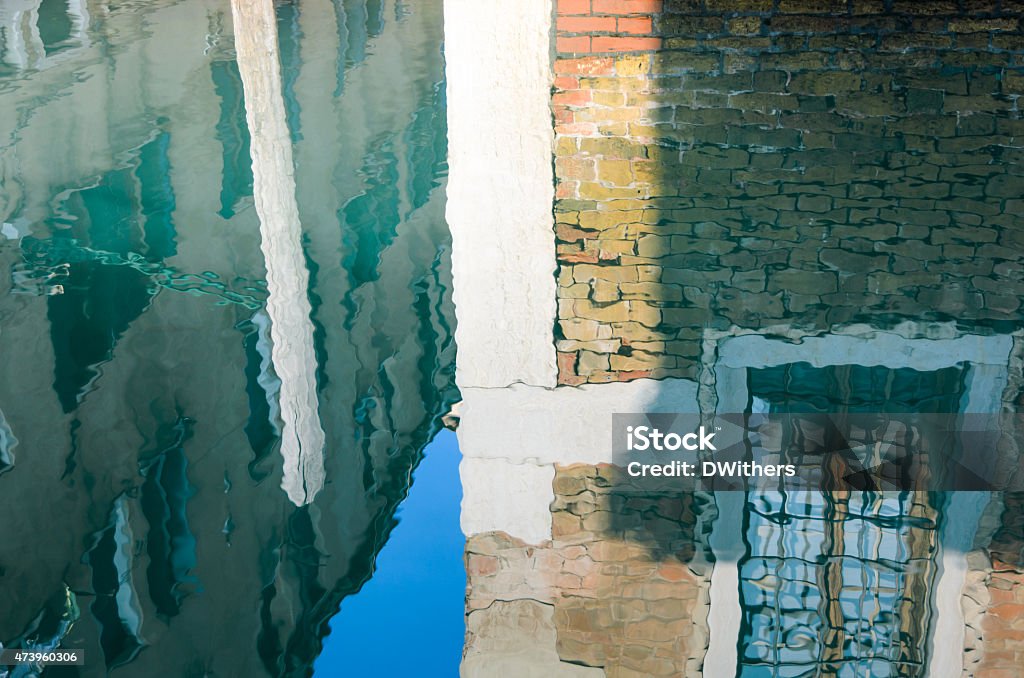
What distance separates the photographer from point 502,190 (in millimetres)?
4902

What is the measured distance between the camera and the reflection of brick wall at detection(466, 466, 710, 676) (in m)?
2.44

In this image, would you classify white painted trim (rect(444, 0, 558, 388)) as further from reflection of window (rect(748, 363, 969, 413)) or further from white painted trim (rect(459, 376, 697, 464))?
reflection of window (rect(748, 363, 969, 413))

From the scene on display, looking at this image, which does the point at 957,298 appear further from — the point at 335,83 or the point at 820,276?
the point at 335,83

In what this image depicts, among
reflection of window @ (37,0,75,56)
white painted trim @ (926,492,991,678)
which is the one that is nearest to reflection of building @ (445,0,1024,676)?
white painted trim @ (926,492,991,678)

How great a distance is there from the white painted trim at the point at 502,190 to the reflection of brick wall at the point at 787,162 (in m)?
0.11

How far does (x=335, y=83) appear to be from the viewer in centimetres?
841

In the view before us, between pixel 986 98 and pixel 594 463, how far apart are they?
3.55 metres

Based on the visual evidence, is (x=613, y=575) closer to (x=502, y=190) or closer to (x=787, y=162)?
(x=502, y=190)

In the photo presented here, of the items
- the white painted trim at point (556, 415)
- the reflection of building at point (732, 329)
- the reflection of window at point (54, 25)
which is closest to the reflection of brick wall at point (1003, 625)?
the reflection of building at point (732, 329)

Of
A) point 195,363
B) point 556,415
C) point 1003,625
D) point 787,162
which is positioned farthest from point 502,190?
point 1003,625

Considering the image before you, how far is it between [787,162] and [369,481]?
9.71 ft

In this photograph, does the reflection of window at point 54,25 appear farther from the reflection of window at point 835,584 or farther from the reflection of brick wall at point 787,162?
the reflection of window at point 835,584

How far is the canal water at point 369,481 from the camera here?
247 cm

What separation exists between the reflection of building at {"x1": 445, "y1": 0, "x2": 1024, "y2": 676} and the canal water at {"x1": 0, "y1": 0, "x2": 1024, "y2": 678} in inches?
0.5
